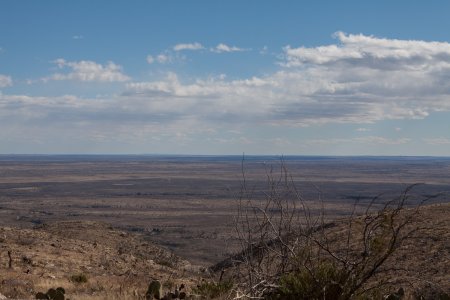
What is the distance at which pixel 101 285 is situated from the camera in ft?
55.6

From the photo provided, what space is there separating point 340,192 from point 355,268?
345 ft

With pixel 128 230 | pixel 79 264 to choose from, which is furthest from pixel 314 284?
pixel 128 230

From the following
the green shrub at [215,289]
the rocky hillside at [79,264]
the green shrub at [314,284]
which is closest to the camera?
the green shrub at [314,284]

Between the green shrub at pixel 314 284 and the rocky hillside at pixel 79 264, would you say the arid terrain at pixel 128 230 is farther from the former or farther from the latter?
the green shrub at pixel 314 284

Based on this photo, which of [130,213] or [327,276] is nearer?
[327,276]

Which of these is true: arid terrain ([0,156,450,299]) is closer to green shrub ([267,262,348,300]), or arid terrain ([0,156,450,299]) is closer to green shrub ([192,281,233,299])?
green shrub ([192,281,233,299])

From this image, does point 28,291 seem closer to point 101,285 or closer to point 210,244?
point 101,285

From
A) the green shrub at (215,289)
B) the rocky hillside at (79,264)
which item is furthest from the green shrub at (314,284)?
the rocky hillside at (79,264)

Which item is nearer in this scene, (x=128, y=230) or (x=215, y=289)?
(x=215, y=289)

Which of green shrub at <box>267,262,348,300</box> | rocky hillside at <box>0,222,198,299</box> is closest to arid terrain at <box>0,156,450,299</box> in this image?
rocky hillside at <box>0,222,198,299</box>

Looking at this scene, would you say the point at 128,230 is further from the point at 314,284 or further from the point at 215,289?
the point at 314,284

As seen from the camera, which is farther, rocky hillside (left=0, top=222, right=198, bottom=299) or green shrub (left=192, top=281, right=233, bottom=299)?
rocky hillside (left=0, top=222, right=198, bottom=299)

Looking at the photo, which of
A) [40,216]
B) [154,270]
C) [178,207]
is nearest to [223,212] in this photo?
[178,207]

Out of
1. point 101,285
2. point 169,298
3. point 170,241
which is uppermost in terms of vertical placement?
point 169,298
